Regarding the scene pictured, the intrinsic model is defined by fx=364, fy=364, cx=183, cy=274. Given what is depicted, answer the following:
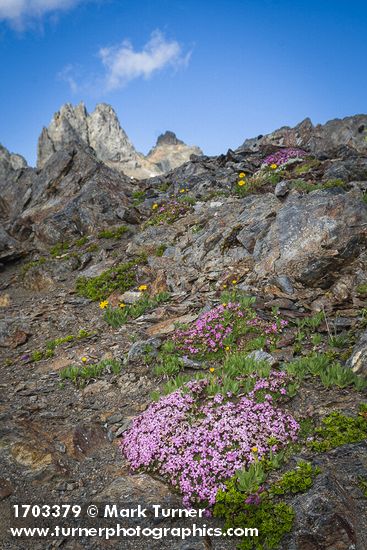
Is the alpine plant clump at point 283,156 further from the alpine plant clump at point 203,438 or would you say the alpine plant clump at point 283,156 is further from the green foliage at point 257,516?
the green foliage at point 257,516

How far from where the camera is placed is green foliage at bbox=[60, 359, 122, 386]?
30.9 ft

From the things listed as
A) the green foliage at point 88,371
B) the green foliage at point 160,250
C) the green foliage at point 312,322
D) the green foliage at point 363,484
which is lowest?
the green foliage at point 363,484

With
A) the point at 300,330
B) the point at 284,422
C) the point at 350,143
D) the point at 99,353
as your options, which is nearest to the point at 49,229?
the point at 99,353

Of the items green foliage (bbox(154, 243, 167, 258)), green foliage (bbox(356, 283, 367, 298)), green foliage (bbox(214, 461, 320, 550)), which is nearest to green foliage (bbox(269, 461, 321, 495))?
green foliage (bbox(214, 461, 320, 550))

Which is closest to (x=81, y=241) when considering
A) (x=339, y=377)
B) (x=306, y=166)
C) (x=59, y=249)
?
(x=59, y=249)

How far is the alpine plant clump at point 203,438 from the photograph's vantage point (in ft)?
18.5

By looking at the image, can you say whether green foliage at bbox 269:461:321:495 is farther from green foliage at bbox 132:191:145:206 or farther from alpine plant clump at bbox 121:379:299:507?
green foliage at bbox 132:191:145:206

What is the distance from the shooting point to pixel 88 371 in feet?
31.0

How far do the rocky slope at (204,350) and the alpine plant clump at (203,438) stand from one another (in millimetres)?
39

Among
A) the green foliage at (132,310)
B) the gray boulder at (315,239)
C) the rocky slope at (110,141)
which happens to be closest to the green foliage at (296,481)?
the gray boulder at (315,239)

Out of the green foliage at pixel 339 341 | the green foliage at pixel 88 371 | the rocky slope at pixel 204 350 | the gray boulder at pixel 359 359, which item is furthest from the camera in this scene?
the green foliage at pixel 88 371

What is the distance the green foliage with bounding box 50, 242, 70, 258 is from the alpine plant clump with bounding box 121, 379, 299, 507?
48.9ft

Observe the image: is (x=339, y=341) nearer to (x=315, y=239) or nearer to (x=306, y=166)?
(x=315, y=239)

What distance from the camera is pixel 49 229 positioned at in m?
22.4
